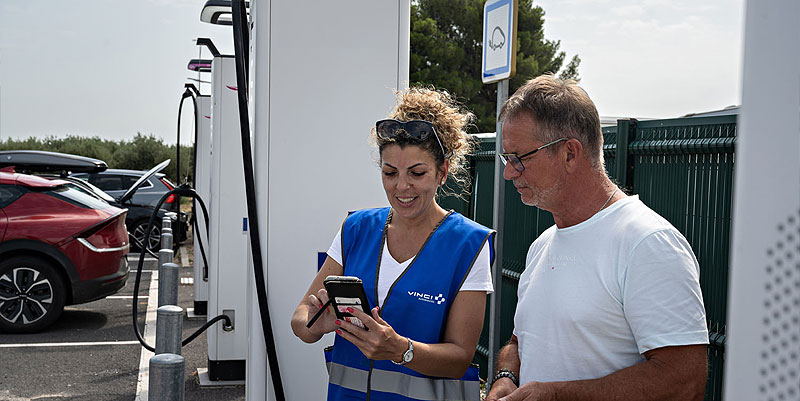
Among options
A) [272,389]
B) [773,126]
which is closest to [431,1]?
[272,389]

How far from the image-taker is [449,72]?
129 feet

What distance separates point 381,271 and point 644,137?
2.27 m

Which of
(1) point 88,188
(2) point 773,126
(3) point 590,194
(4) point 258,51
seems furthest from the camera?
(1) point 88,188

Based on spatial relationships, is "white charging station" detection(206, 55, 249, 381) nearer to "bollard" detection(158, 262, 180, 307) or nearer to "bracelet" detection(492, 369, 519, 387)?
"bollard" detection(158, 262, 180, 307)

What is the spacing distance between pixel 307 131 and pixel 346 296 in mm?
1569

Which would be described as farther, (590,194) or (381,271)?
(381,271)

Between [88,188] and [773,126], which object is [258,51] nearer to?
[773,126]

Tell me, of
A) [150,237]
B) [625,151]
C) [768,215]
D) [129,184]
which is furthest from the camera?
[129,184]

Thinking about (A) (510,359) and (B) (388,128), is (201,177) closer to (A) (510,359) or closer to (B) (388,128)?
(B) (388,128)

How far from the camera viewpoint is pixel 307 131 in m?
3.82

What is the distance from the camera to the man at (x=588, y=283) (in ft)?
A: 6.34

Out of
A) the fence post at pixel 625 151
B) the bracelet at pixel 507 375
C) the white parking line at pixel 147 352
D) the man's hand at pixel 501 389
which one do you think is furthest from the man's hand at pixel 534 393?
the white parking line at pixel 147 352

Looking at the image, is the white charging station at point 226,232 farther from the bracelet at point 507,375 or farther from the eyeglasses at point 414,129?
the bracelet at point 507,375

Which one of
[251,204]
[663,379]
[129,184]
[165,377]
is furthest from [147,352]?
[129,184]
